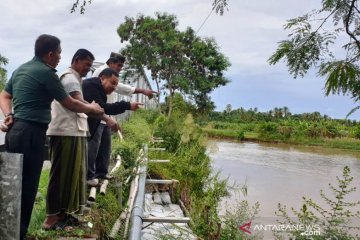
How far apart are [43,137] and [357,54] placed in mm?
2100

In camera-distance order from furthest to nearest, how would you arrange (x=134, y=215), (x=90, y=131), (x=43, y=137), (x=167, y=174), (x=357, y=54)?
(x=167, y=174)
(x=90, y=131)
(x=134, y=215)
(x=357, y=54)
(x=43, y=137)

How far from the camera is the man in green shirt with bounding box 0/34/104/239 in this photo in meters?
2.53

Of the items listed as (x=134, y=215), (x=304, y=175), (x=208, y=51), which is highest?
(x=208, y=51)

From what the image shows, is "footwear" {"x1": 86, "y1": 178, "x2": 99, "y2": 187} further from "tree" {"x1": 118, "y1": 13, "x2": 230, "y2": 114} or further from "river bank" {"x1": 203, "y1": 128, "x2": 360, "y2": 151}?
"river bank" {"x1": 203, "y1": 128, "x2": 360, "y2": 151}

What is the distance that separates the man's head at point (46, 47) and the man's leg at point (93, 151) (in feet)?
4.63

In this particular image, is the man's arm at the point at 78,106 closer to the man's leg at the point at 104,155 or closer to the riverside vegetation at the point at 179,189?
the riverside vegetation at the point at 179,189

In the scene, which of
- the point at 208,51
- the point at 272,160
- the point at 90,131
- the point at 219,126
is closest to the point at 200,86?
the point at 208,51

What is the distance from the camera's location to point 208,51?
2533 cm

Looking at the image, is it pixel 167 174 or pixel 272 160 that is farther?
pixel 272 160

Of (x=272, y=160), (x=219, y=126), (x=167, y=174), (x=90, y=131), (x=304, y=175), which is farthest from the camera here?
(x=219, y=126)

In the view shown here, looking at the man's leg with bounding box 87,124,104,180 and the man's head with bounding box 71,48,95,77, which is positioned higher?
the man's head with bounding box 71,48,95,77

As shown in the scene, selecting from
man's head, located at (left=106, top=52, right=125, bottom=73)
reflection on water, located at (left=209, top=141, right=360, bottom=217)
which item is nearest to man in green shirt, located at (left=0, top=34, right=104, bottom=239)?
man's head, located at (left=106, top=52, right=125, bottom=73)

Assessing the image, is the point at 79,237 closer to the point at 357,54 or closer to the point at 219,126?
the point at 357,54

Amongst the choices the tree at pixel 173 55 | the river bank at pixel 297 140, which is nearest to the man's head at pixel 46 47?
the tree at pixel 173 55
